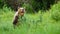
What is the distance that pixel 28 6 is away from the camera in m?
21.2

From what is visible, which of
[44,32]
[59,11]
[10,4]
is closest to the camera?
[44,32]

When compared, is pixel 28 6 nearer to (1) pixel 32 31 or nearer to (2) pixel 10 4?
(2) pixel 10 4

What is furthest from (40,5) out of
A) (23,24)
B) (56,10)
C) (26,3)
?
(23,24)

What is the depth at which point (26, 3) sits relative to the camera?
71.4 ft

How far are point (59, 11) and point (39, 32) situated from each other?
583 cm

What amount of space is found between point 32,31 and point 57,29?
2.58 feet

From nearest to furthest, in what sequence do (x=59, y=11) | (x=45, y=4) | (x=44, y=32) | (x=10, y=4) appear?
(x=44, y=32) → (x=59, y=11) → (x=45, y=4) → (x=10, y=4)

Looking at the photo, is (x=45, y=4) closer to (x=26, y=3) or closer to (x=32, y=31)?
(x=26, y=3)

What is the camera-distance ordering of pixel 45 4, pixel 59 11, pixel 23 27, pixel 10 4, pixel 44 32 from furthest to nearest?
pixel 10 4, pixel 45 4, pixel 59 11, pixel 23 27, pixel 44 32

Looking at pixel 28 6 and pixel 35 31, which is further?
pixel 28 6

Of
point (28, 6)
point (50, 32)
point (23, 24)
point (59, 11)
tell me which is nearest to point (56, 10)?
point (59, 11)

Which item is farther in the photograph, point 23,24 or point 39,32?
point 23,24

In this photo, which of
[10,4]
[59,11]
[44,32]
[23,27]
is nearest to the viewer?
[44,32]

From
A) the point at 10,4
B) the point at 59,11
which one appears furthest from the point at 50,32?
the point at 10,4
